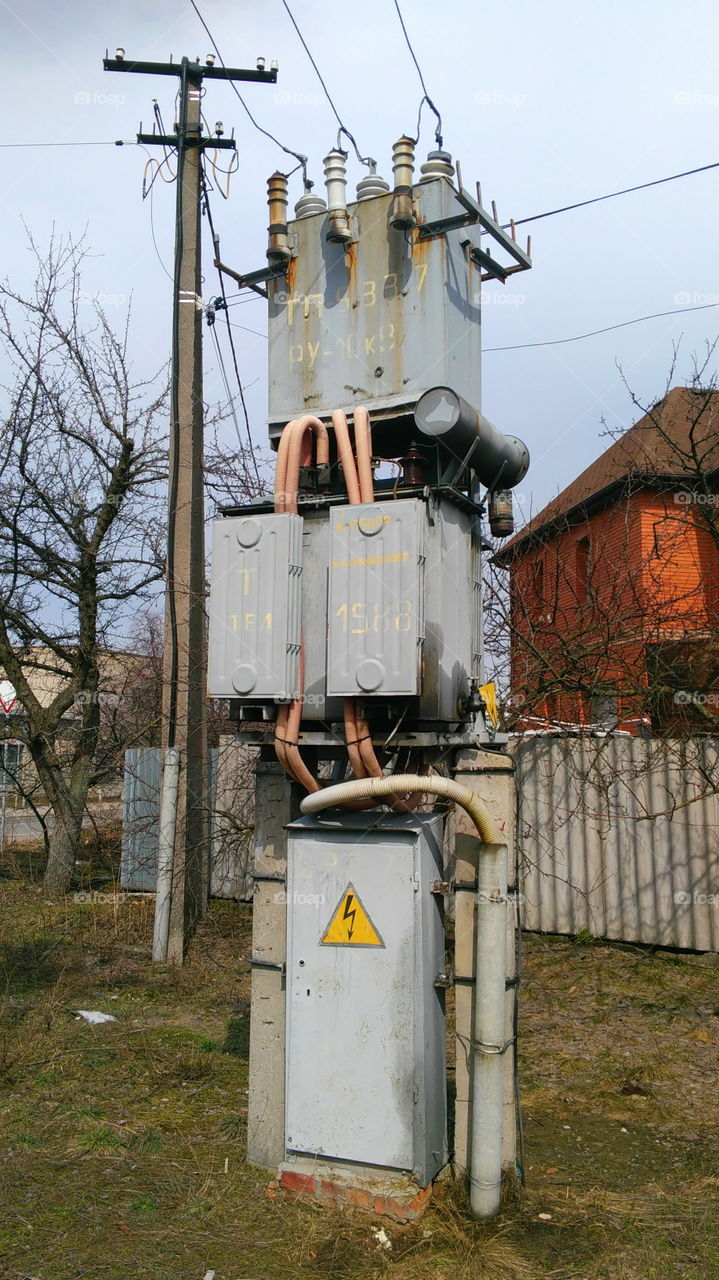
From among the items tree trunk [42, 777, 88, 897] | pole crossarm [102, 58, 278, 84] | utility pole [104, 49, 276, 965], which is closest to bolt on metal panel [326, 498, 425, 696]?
utility pole [104, 49, 276, 965]

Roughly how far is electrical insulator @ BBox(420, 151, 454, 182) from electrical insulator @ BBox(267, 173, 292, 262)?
765 mm

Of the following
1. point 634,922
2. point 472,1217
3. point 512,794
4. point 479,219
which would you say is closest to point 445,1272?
point 472,1217

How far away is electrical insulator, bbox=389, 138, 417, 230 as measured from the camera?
445 cm

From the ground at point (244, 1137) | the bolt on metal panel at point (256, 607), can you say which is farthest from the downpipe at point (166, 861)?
the bolt on metal panel at point (256, 607)

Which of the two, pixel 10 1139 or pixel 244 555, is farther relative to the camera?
pixel 10 1139

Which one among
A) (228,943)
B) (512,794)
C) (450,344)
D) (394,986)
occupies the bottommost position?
(228,943)

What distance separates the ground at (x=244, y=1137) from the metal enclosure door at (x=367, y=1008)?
35 cm

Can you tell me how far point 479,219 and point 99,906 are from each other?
29.8 feet

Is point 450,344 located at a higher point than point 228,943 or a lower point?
higher

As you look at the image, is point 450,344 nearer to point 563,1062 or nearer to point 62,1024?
point 563,1062

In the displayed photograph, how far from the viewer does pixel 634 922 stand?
9.00m

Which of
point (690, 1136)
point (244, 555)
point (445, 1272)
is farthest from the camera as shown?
point (690, 1136)

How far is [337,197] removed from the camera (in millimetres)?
4762

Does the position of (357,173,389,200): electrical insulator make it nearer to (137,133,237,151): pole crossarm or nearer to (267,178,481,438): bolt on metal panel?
(267,178,481,438): bolt on metal panel
